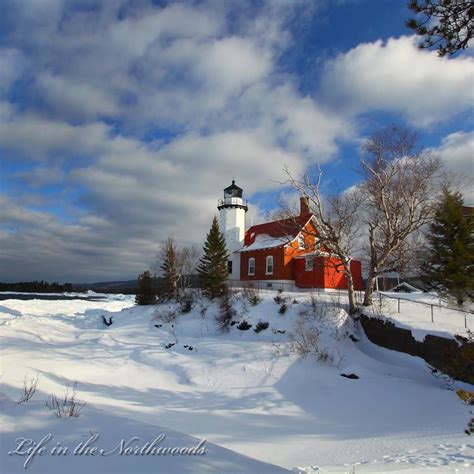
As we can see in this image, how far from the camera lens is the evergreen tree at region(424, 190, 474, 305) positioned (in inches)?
778

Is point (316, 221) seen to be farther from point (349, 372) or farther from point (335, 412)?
point (335, 412)

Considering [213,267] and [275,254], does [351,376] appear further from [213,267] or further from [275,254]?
[275,254]

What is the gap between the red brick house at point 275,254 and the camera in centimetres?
3191

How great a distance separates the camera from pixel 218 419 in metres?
10.6

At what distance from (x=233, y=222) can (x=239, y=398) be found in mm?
27105

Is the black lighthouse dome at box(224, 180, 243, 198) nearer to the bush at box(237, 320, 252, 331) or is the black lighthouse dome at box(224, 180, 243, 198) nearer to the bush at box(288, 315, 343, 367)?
the bush at box(237, 320, 252, 331)

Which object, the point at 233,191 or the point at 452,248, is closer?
the point at 452,248

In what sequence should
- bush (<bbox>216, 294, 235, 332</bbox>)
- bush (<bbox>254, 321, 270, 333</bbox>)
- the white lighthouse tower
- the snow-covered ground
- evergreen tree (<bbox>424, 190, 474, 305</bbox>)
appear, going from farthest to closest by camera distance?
the white lighthouse tower → bush (<bbox>216, 294, 235, 332</bbox>) → bush (<bbox>254, 321, 270, 333</bbox>) → evergreen tree (<bbox>424, 190, 474, 305</bbox>) → the snow-covered ground

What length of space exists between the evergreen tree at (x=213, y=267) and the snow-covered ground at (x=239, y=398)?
160 inches

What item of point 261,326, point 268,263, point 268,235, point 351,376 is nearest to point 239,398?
point 351,376

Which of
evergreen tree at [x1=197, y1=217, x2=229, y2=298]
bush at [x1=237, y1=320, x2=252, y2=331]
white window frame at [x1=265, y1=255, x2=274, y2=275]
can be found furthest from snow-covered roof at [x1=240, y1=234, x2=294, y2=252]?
bush at [x1=237, y1=320, x2=252, y2=331]

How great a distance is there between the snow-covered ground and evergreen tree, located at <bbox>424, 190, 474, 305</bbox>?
6285 mm

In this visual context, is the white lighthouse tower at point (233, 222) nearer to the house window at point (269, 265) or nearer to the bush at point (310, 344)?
the house window at point (269, 265)

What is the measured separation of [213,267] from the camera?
1187 inches
